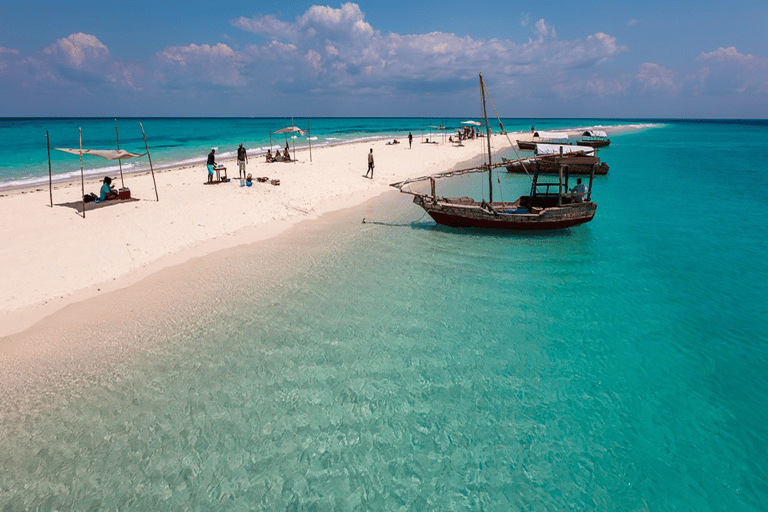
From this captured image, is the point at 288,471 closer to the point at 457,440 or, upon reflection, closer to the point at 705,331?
the point at 457,440

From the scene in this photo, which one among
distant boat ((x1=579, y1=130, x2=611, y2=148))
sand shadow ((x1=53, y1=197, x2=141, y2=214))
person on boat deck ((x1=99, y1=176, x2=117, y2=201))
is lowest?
sand shadow ((x1=53, y1=197, x2=141, y2=214))

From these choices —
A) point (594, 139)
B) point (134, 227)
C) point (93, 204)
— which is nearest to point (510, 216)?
point (134, 227)

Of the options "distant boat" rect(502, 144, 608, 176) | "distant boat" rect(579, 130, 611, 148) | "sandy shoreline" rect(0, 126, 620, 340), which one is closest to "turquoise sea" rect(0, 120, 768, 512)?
"sandy shoreline" rect(0, 126, 620, 340)

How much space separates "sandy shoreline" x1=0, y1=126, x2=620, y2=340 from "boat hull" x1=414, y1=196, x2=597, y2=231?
716 cm

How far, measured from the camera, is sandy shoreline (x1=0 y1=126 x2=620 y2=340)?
1232cm

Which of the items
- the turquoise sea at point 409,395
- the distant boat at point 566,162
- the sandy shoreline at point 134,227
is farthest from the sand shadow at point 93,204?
the distant boat at point 566,162

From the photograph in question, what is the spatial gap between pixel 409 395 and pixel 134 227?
1472 centimetres

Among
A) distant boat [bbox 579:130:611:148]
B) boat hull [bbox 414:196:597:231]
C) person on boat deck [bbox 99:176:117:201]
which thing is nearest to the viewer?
boat hull [bbox 414:196:597:231]

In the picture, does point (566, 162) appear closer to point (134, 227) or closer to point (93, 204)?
point (134, 227)

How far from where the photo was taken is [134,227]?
55.9ft

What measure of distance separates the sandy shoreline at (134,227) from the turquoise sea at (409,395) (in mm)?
1953

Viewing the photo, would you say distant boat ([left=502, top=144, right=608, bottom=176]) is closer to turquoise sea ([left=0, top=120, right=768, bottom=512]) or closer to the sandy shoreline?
the sandy shoreline

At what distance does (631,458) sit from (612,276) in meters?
9.22

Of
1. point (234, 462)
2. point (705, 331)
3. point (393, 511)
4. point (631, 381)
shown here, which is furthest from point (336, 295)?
point (705, 331)
